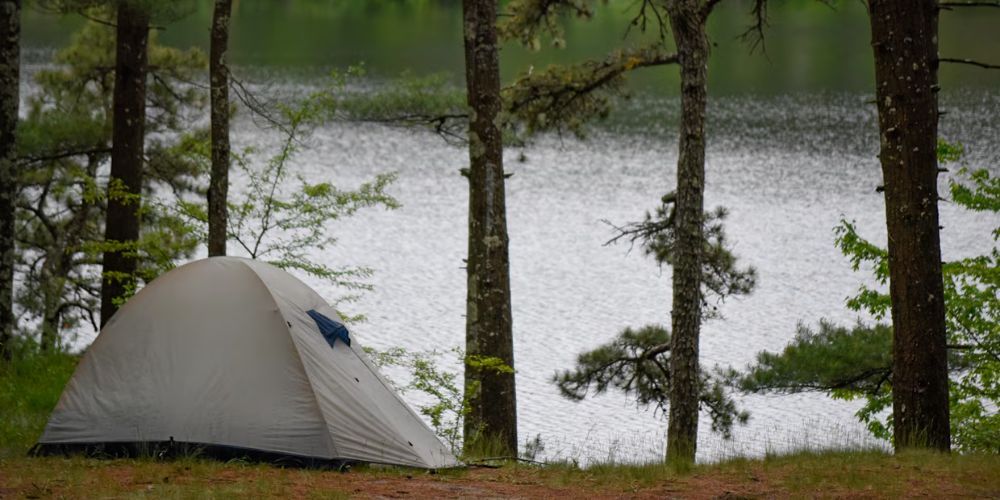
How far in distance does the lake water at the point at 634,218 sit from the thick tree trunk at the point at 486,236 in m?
1.52

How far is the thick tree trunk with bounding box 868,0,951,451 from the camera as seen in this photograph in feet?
→ 27.9

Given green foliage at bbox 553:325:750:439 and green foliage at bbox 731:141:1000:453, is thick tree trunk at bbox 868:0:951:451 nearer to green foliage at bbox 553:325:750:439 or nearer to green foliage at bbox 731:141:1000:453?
green foliage at bbox 731:141:1000:453

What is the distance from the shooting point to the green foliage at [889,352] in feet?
39.2

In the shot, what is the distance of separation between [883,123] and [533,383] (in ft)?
36.7

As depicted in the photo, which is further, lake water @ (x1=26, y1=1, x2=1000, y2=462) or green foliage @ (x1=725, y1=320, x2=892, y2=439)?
lake water @ (x1=26, y1=1, x2=1000, y2=462)

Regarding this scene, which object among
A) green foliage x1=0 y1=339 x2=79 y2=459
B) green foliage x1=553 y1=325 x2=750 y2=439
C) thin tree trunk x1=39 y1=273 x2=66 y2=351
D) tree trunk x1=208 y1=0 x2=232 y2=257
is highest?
tree trunk x1=208 y1=0 x2=232 y2=257

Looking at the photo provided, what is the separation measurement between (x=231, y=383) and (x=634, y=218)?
72.5ft

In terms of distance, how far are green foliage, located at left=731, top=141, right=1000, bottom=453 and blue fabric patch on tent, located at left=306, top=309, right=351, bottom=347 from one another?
569 centimetres

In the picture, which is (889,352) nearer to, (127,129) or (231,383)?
(231,383)

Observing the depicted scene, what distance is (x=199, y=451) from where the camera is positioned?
725 centimetres

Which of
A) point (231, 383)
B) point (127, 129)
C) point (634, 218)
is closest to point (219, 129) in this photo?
point (127, 129)

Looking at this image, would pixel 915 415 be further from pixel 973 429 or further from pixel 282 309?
pixel 282 309

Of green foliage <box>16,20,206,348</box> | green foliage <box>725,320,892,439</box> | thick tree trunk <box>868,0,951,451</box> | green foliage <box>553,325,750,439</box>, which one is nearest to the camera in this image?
thick tree trunk <box>868,0,951,451</box>

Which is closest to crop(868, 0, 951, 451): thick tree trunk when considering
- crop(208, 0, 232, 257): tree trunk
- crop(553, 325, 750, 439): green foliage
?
crop(553, 325, 750, 439): green foliage
